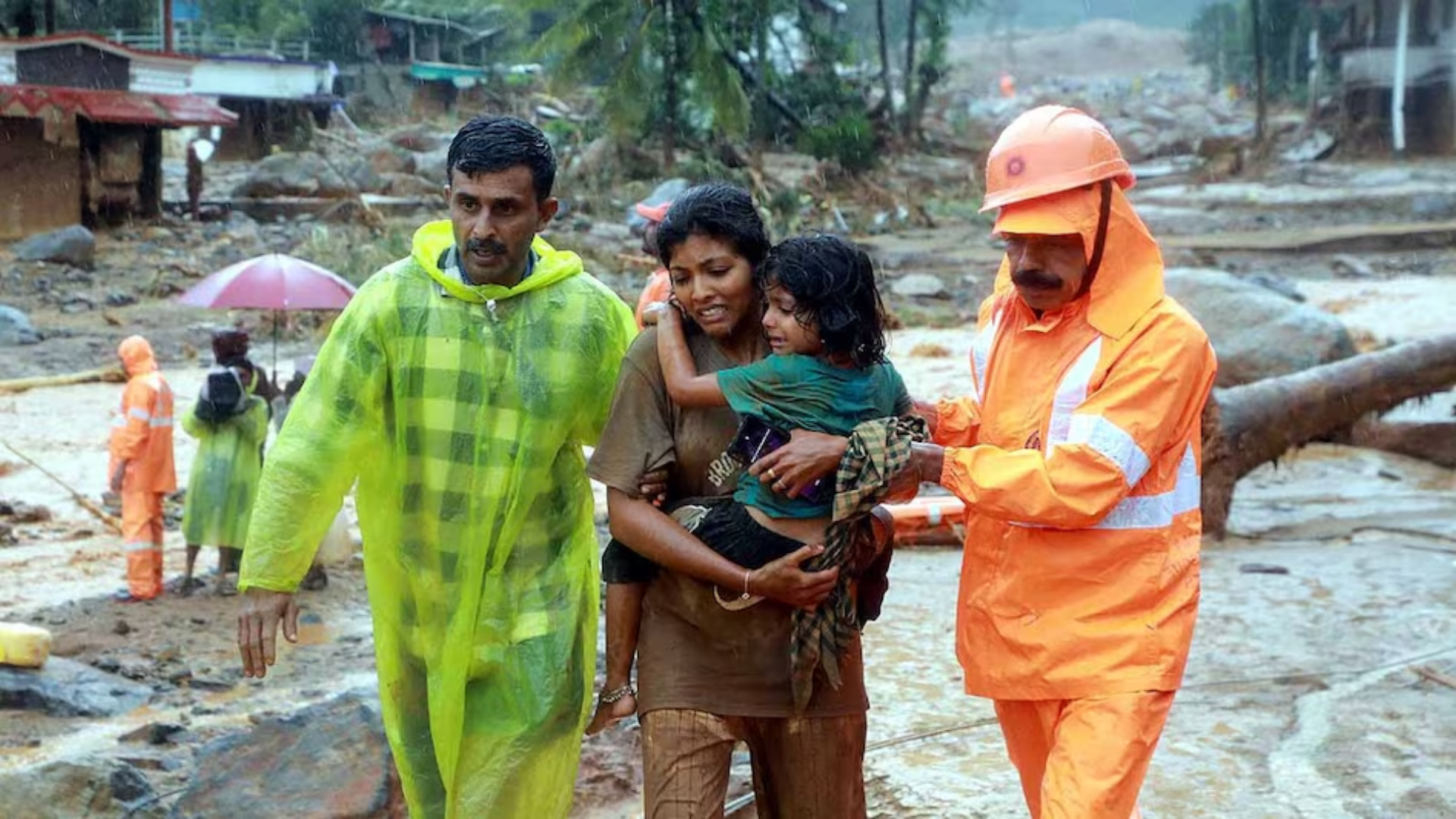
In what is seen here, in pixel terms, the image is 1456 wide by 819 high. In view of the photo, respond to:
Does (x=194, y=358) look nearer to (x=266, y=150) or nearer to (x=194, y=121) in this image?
(x=194, y=121)

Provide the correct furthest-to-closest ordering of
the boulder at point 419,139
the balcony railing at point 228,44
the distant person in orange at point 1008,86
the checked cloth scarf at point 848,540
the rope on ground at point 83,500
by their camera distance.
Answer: the distant person in orange at point 1008,86
the balcony railing at point 228,44
the boulder at point 419,139
the rope on ground at point 83,500
the checked cloth scarf at point 848,540

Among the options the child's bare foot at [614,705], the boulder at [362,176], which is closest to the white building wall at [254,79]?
the boulder at [362,176]

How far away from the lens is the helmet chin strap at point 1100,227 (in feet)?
10.1

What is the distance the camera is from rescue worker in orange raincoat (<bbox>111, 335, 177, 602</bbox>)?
8.23 m

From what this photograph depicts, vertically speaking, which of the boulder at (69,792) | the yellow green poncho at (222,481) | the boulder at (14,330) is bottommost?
the boulder at (69,792)

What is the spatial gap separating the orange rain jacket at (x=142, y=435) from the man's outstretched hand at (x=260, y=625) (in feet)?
17.9

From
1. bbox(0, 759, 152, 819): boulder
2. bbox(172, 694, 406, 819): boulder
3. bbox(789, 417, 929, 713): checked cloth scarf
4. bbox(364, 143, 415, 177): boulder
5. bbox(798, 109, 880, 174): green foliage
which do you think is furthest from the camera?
bbox(364, 143, 415, 177): boulder

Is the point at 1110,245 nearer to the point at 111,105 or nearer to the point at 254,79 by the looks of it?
the point at 111,105

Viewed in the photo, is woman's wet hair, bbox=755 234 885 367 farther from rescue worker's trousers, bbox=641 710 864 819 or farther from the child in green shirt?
rescue worker's trousers, bbox=641 710 864 819

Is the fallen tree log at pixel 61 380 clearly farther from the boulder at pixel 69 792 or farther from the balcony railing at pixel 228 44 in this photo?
the balcony railing at pixel 228 44

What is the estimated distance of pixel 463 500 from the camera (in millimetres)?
3352

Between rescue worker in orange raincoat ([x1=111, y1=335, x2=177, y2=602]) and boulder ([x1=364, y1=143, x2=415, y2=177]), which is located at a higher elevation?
boulder ([x1=364, y1=143, x2=415, y2=177])

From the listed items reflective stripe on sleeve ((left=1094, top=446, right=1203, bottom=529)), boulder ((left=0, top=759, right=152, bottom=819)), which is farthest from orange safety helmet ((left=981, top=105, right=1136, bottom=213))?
boulder ((left=0, top=759, right=152, bottom=819))

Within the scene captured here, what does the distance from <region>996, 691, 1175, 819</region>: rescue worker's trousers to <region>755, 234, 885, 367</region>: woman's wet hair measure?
76 centimetres
